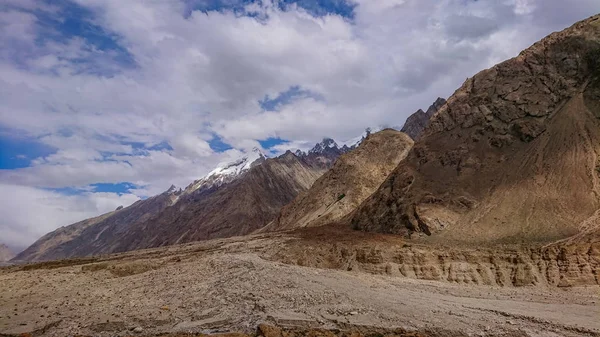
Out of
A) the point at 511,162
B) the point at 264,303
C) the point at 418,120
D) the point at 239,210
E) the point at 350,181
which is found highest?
the point at 418,120

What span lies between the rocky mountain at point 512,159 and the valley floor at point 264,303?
11281mm

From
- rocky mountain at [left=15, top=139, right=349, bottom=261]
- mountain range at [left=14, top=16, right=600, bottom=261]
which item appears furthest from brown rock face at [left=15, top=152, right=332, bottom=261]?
mountain range at [left=14, top=16, right=600, bottom=261]

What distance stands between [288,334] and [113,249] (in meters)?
180

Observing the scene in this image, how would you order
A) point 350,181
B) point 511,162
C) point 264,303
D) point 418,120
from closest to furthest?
point 264,303 → point 511,162 → point 350,181 → point 418,120

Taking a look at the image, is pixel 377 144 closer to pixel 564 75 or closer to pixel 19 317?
pixel 564 75

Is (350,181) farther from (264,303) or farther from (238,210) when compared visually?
(264,303)

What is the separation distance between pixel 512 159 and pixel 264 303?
3706 cm

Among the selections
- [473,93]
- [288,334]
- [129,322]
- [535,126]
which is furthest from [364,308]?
[473,93]

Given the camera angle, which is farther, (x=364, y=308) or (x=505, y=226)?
(x=505, y=226)

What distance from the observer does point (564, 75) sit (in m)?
52.6

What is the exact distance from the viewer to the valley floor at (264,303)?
19984 millimetres

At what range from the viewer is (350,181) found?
82938 millimetres

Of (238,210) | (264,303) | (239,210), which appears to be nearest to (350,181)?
(239,210)

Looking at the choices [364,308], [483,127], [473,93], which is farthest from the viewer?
[473,93]
